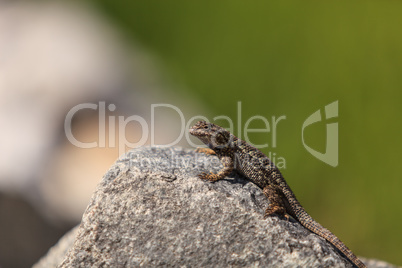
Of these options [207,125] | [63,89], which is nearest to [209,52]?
[63,89]

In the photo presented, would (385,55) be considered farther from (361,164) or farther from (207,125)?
(207,125)

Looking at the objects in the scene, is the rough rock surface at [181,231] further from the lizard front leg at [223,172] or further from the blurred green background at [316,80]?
the blurred green background at [316,80]

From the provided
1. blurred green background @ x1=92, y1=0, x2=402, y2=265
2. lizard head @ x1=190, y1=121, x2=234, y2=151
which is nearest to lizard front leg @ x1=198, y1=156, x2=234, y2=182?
lizard head @ x1=190, y1=121, x2=234, y2=151

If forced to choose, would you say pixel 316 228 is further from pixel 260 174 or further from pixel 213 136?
pixel 213 136

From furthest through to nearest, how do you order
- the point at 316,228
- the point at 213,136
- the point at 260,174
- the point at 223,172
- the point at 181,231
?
the point at 213,136
the point at 260,174
the point at 223,172
the point at 316,228
the point at 181,231

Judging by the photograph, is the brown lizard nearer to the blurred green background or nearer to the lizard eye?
the lizard eye

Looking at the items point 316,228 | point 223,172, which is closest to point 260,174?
point 223,172
